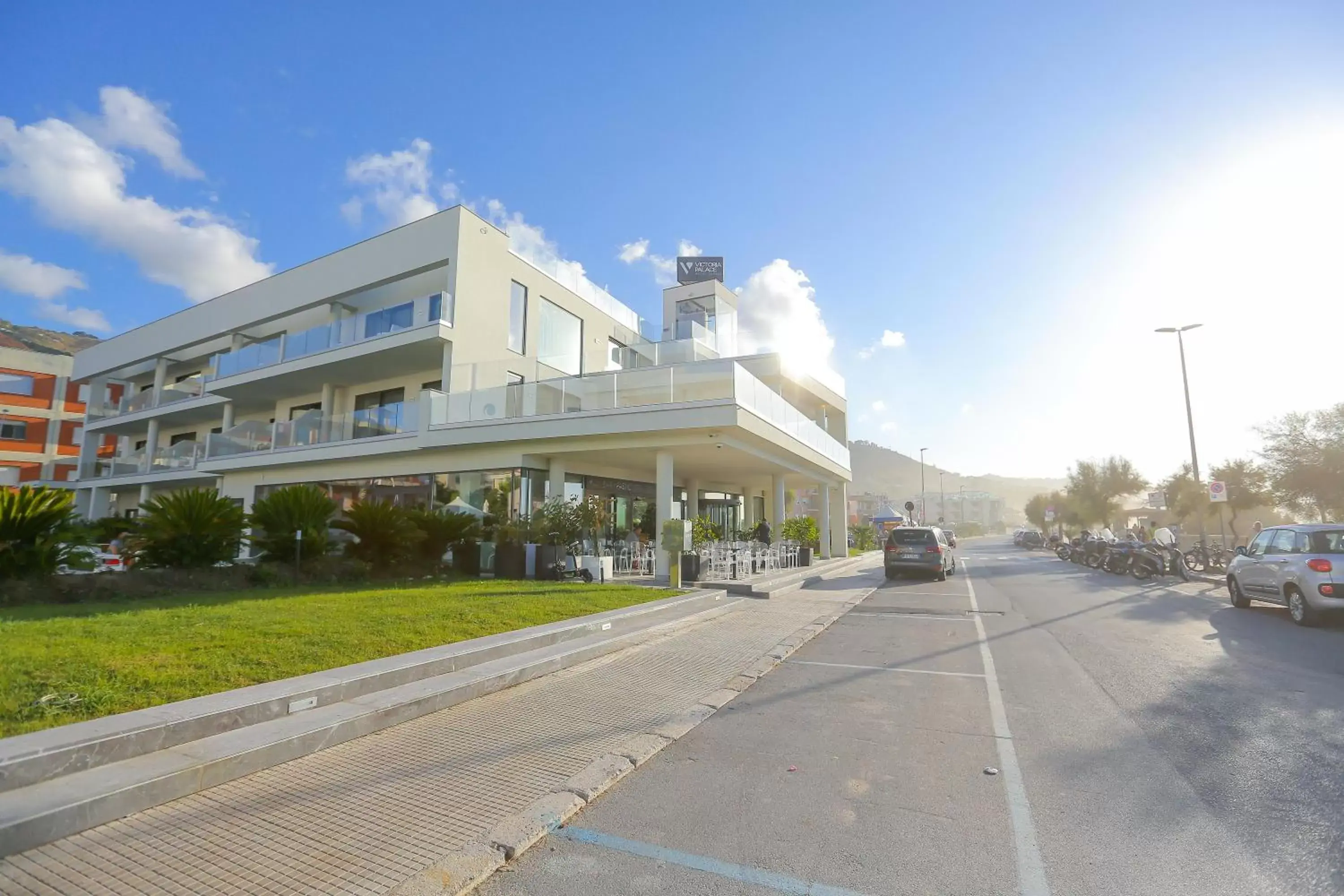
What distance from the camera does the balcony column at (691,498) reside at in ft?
80.2

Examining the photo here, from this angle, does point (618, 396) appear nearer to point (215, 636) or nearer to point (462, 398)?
point (462, 398)

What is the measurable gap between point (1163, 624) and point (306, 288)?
2607 cm

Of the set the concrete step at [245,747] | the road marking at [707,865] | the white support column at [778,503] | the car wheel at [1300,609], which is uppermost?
the white support column at [778,503]

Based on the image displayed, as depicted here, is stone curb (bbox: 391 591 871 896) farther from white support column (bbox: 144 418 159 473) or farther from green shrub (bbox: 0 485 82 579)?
white support column (bbox: 144 418 159 473)

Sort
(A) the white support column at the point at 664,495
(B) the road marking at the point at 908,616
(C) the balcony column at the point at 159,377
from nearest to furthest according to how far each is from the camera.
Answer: (B) the road marking at the point at 908,616 → (A) the white support column at the point at 664,495 → (C) the balcony column at the point at 159,377

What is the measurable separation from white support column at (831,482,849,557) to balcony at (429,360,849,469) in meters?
12.6

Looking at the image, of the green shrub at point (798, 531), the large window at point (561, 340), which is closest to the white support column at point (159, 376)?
the large window at point (561, 340)

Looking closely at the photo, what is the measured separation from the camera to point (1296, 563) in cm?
1077

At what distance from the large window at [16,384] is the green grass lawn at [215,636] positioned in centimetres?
4287

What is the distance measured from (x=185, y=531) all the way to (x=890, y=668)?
41.0 ft

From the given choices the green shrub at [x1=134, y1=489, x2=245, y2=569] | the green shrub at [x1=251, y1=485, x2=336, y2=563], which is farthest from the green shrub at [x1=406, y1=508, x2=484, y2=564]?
the green shrub at [x1=134, y1=489, x2=245, y2=569]

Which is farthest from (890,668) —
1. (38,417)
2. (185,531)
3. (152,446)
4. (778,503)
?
(38,417)

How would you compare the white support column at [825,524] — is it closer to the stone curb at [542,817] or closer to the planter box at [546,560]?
the planter box at [546,560]

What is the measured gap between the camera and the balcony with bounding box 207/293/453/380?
18.8 metres
